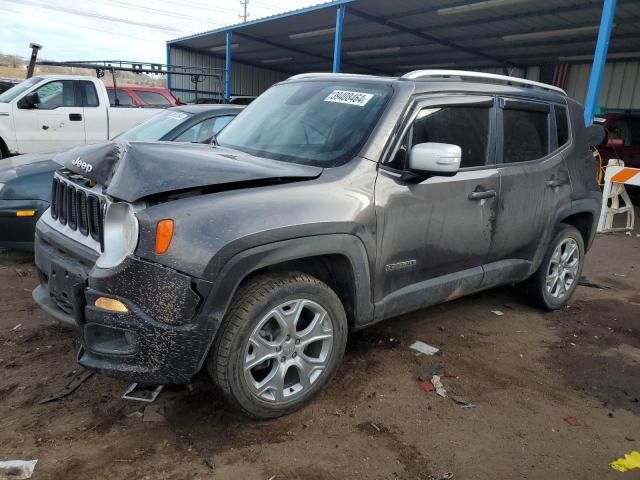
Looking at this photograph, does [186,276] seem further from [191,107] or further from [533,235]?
[191,107]

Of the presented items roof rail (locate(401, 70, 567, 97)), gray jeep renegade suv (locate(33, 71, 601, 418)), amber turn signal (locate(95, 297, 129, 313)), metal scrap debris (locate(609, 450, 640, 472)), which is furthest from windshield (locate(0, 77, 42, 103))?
metal scrap debris (locate(609, 450, 640, 472))

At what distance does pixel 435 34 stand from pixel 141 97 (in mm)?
9851

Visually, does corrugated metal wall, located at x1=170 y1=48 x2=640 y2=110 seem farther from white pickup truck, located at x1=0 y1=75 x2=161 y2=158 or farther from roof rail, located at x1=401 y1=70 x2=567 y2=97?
roof rail, located at x1=401 y1=70 x2=567 y2=97

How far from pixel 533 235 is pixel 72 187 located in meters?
3.36

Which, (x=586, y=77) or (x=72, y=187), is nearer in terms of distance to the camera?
(x=72, y=187)

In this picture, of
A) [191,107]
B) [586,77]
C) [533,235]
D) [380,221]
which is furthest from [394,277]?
[586,77]

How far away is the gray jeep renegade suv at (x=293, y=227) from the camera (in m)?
2.36

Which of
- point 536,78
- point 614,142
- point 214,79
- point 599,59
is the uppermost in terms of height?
point 536,78

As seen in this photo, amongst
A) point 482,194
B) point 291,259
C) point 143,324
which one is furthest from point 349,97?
point 143,324

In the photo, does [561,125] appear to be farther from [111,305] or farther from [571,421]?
[111,305]

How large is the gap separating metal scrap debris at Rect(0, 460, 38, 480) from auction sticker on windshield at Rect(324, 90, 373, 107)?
262 cm

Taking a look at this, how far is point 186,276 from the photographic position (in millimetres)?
2316

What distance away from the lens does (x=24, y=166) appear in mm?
5125

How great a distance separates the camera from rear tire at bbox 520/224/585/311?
4.50 m
